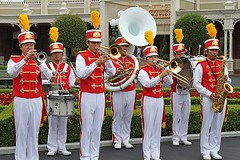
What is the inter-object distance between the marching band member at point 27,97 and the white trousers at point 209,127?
9.12 ft

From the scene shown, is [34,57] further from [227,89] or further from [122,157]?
[227,89]

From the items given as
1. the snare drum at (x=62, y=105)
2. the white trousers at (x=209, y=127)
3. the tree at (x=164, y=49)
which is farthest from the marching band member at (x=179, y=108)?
the tree at (x=164, y=49)

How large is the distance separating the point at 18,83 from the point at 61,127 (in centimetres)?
175

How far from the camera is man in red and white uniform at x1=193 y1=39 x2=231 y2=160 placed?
788cm

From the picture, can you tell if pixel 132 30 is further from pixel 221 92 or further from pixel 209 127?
pixel 209 127

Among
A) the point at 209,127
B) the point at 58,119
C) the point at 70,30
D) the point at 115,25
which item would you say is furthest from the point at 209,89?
the point at 70,30

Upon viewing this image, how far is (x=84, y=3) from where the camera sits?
1547 inches

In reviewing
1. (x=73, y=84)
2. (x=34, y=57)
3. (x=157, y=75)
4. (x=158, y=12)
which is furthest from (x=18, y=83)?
(x=158, y=12)

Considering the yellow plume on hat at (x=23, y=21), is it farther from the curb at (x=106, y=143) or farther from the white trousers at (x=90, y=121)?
the curb at (x=106, y=143)

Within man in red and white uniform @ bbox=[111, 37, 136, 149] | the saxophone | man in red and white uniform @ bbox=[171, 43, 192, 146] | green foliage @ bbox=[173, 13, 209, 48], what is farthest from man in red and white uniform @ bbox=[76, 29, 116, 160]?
green foliage @ bbox=[173, 13, 209, 48]

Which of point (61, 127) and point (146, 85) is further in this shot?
point (61, 127)

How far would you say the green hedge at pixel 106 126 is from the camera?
27.3ft

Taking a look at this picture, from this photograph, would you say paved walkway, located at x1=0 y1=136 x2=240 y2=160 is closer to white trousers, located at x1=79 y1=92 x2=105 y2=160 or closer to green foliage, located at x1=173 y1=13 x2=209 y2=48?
white trousers, located at x1=79 y1=92 x2=105 y2=160

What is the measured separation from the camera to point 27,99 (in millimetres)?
6621
